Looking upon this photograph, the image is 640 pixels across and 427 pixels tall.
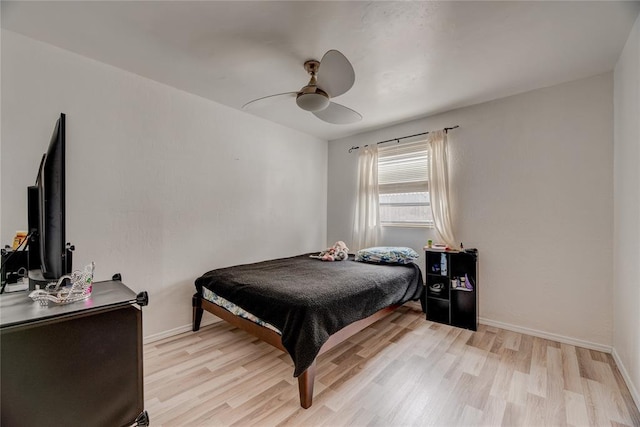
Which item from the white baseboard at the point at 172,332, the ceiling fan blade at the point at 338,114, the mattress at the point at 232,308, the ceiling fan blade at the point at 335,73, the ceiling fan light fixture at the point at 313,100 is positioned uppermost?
the ceiling fan blade at the point at 335,73

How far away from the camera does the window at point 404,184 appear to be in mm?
3539

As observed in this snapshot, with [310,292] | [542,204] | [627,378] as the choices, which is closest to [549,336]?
[627,378]

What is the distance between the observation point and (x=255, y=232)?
354 cm

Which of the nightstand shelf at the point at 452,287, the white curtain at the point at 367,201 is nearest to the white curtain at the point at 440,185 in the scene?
the nightstand shelf at the point at 452,287

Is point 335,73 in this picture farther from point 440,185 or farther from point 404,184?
point 404,184

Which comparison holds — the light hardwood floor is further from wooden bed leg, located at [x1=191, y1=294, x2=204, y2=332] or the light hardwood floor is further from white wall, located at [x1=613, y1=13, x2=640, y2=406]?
white wall, located at [x1=613, y1=13, x2=640, y2=406]

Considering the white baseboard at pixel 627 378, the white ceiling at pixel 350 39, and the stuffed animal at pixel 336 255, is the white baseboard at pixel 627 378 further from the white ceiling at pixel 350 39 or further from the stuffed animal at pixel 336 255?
the stuffed animal at pixel 336 255

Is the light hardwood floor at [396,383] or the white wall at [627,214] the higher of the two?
the white wall at [627,214]

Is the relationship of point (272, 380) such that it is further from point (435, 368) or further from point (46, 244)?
point (46, 244)

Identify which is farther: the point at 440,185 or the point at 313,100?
the point at 440,185

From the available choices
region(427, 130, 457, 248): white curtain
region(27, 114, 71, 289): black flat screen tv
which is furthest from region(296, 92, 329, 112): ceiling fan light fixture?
region(427, 130, 457, 248): white curtain

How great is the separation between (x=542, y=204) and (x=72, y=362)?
12.0 ft

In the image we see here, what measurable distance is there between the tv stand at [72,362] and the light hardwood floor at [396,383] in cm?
60

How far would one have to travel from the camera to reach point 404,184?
3699 millimetres
